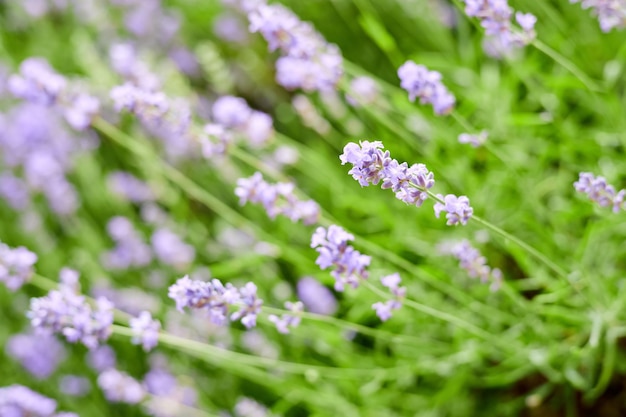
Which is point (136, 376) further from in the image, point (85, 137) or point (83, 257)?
point (85, 137)

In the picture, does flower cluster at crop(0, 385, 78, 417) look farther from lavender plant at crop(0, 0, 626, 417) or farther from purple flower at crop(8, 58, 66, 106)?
purple flower at crop(8, 58, 66, 106)

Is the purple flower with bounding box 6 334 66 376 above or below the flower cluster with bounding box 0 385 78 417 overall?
above

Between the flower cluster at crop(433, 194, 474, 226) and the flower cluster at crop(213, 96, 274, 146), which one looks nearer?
the flower cluster at crop(433, 194, 474, 226)

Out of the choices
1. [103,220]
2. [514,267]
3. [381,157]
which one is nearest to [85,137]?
[103,220]

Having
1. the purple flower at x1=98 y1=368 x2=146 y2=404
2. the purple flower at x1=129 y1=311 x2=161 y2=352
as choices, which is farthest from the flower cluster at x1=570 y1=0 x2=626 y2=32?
the purple flower at x1=98 y1=368 x2=146 y2=404

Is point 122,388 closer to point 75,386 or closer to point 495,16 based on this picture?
point 75,386

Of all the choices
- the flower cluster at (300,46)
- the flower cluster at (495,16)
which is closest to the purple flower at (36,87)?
the flower cluster at (300,46)
